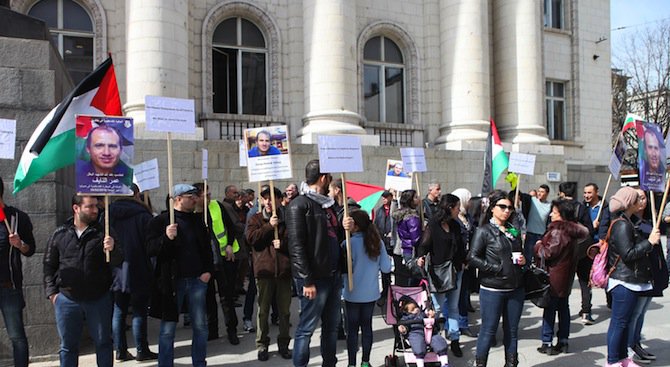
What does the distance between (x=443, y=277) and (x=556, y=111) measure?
1733 cm

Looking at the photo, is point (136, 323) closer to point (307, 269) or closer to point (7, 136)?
point (7, 136)

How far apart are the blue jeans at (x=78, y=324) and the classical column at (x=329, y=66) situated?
1075 centimetres

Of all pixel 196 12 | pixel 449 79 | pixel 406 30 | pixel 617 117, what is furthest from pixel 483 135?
pixel 617 117

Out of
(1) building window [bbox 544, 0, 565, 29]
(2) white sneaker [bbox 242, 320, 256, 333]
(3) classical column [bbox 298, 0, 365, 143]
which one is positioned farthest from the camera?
(1) building window [bbox 544, 0, 565, 29]

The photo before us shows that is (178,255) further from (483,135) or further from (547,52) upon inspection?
(547,52)

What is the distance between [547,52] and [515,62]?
325 cm

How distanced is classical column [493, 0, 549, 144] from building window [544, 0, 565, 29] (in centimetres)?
261

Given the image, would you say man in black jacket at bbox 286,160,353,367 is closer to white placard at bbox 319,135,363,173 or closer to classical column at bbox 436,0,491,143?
white placard at bbox 319,135,363,173

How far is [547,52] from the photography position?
21969mm

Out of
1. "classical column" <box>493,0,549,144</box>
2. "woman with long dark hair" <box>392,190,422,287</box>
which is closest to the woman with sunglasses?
"woman with long dark hair" <box>392,190,422,287</box>

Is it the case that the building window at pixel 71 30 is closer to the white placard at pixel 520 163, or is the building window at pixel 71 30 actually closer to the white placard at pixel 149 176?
the white placard at pixel 149 176

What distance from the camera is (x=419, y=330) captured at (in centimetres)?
628

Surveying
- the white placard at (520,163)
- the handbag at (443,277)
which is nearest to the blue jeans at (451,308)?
the handbag at (443,277)

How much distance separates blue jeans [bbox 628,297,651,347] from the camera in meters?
6.14
